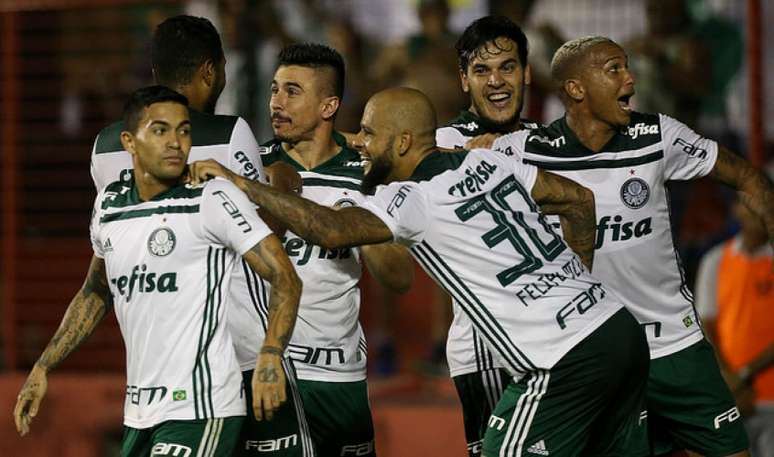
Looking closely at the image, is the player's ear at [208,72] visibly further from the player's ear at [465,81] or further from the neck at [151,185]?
the player's ear at [465,81]

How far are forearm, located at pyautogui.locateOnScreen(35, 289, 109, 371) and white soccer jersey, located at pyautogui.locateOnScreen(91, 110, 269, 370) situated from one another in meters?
0.53

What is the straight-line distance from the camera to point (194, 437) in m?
5.33

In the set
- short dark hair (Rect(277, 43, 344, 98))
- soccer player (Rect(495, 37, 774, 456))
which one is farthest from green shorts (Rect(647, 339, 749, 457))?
short dark hair (Rect(277, 43, 344, 98))

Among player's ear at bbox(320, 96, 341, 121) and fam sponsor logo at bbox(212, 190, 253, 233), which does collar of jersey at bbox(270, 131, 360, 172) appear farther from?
fam sponsor logo at bbox(212, 190, 253, 233)

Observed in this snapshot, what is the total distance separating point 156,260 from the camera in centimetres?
538

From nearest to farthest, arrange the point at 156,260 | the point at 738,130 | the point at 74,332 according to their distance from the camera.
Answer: the point at 156,260 → the point at 74,332 → the point at 738,130

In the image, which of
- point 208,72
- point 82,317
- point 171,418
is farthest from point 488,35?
point 171,418

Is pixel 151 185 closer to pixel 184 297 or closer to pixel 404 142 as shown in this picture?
pixel 184 297

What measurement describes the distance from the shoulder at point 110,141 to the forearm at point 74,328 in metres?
0.62

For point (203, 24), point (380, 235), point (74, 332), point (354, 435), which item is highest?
point (203, 24)

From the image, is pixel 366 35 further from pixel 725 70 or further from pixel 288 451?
pixel 288 451

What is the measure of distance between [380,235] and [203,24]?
4.84 ft

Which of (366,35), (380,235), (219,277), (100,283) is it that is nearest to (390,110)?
(380,235)

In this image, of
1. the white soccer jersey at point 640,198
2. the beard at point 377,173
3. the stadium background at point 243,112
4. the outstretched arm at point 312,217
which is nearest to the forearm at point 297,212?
the outstretched arm at point 312,217
